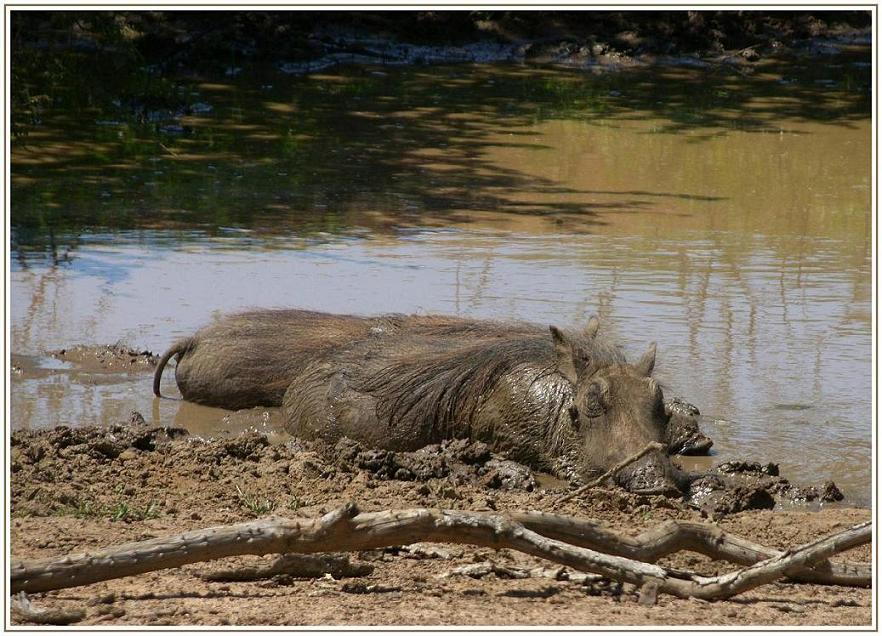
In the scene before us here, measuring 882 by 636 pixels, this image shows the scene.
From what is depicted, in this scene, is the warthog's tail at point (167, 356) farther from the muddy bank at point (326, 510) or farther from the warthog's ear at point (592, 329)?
the warthog's ear at point (592, 329)

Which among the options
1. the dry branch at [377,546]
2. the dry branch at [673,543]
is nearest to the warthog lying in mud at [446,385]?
the dry branch at [673,543]

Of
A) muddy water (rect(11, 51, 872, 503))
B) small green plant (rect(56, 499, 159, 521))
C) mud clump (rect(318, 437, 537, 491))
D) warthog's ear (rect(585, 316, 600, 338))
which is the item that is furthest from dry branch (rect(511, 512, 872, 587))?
warthog's ear (rect(585, 316, 600, 338))

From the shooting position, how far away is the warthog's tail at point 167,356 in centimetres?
771

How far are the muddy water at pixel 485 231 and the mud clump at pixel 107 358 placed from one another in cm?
11

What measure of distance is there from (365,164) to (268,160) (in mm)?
1054

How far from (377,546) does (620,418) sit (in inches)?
88.4

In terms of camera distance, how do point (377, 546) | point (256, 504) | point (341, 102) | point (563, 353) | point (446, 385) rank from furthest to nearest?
point (341, 102) < point (446, 385) < point (563, 353) < point (256, 504) < point (377, 546)

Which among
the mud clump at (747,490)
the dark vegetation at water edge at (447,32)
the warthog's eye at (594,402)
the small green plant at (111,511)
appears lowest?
the mud clump at (747,490)

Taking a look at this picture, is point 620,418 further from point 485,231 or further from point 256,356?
point 485,231

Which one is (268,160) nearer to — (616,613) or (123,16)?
(123,16)

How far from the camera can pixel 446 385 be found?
22.5ft

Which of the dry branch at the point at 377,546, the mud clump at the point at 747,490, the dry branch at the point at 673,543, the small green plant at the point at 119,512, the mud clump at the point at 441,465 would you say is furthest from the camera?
the mud clump at the point at 441,465

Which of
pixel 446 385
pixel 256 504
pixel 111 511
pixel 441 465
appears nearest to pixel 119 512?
pixel 111 511

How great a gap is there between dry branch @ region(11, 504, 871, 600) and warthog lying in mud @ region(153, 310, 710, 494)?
5.54 ft
